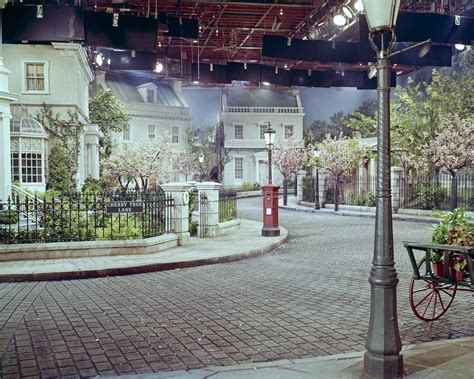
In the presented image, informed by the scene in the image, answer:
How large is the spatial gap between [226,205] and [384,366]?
Result: 13514mm

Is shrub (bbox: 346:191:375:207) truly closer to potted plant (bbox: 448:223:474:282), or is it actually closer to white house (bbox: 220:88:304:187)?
white house (bbox: 220:88:304:187)

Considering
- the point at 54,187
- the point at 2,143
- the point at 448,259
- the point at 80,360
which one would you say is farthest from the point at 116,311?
the point at 54,187

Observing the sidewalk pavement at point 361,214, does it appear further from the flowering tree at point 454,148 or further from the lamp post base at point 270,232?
the lamp post base at point 270,232

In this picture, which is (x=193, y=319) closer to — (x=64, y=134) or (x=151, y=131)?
(x=64, y=134)

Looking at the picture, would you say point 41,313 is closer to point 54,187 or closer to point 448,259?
point 448,259

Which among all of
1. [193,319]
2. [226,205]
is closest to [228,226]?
[226,205]

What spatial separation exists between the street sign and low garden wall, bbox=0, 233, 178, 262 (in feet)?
2.32

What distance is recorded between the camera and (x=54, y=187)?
2466 centimetres

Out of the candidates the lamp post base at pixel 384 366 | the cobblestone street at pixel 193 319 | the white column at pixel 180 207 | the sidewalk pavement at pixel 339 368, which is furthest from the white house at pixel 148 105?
the lamp post base at pixel 384 366

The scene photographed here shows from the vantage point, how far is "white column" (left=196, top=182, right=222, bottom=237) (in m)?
15.6

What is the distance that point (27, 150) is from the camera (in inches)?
898

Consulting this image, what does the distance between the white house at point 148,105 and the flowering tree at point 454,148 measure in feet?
87.2

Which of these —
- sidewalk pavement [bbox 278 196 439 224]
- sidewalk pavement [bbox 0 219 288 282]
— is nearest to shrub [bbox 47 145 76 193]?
sidewalk pavement [bbox 0 219 288 282]

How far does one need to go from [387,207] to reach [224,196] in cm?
1283
